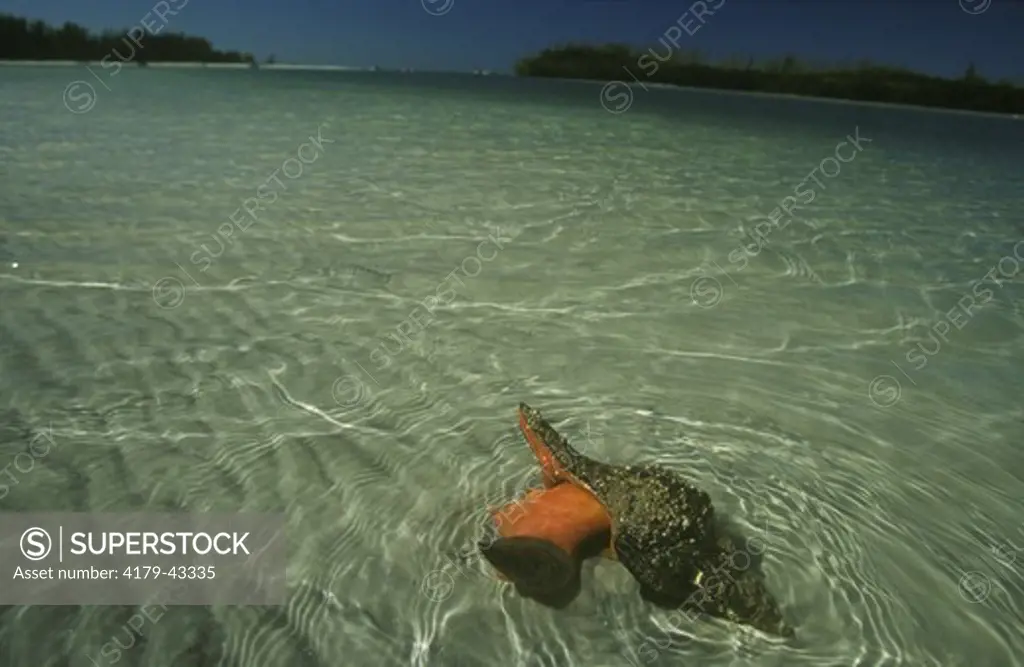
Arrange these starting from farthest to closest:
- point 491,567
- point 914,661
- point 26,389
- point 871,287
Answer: point 871,287 < point 26,389 < point 491,567 < point 914,661

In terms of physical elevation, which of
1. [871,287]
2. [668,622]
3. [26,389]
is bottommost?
[26,389]

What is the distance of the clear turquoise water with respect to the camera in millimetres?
2818

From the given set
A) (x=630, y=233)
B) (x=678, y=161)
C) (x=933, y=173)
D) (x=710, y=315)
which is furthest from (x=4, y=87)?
(x=933, y=173)

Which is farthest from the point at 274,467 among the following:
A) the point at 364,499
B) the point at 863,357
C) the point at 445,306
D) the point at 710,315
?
the point at 863,357

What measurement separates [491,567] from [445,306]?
3267 millimetres

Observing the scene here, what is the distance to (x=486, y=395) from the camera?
4.55 m

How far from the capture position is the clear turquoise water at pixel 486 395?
282 cm

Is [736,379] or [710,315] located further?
[710,315]

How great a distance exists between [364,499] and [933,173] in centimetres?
1643

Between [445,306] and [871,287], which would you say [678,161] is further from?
[445,306]

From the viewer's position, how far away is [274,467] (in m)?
3.66

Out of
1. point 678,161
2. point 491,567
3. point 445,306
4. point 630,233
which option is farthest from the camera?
point 678,161

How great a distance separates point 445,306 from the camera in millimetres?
5973

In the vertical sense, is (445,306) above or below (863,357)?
below
